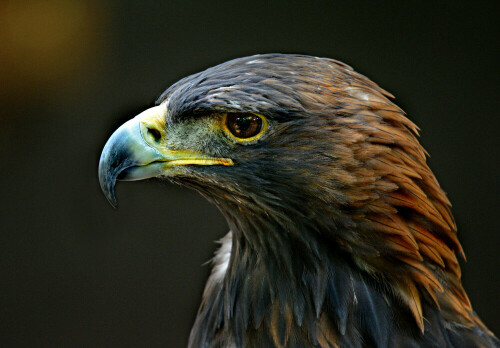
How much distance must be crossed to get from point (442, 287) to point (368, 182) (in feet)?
1.24

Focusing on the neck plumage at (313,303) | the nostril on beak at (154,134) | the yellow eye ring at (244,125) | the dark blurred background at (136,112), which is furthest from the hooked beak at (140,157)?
the dark blurred background at (136,112)

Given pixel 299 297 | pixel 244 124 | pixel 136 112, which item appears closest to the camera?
pixel 244 124

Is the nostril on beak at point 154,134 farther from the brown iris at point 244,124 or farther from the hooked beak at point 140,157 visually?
the brown iris at point 244,124

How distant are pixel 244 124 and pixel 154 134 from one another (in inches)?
10.9

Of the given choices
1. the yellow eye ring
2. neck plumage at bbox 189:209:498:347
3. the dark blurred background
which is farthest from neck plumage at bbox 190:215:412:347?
the dark blurred background

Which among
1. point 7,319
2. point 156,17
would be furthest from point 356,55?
point 7,319

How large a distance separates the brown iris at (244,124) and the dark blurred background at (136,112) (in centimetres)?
202

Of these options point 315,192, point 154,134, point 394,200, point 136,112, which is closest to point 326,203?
point 315,192

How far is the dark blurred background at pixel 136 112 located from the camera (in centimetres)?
365

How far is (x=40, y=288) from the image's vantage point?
157 inches

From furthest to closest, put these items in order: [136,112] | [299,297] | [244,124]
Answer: [136,112] → [299,297] → [244,124]

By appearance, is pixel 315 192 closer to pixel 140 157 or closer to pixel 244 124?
pixel 244 124

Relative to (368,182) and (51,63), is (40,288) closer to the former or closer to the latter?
(51,63)

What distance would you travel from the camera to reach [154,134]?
1.69 m
